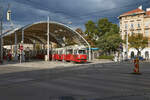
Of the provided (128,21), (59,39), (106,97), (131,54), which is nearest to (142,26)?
(128,21)

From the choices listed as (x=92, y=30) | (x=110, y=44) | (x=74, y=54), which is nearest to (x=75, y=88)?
(x=74, y=54)

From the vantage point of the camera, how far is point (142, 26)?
5391 centimetres

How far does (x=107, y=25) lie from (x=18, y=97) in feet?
205

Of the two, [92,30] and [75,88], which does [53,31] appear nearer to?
[92,30]

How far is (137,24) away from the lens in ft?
181

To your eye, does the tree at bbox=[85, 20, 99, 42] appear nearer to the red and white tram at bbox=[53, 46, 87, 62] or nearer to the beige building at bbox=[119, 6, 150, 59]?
the beige building at bbox=[119, 6, 150, 59]

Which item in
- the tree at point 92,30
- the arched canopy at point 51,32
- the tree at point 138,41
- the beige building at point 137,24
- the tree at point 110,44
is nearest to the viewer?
the arched canopy at point 51,32

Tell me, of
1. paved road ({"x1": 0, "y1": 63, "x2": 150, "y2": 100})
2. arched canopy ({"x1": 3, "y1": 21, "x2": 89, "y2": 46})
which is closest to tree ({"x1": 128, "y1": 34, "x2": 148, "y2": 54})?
arched canopy ({"x1": 3, "y1": 21, "x2": 89, "y2": 46})

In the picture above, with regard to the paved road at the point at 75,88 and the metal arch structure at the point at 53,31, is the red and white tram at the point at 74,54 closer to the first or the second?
the metal arch structure at the point at 53,31


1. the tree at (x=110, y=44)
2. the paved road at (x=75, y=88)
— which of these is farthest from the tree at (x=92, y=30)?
the paved road at (x=75, y=88)

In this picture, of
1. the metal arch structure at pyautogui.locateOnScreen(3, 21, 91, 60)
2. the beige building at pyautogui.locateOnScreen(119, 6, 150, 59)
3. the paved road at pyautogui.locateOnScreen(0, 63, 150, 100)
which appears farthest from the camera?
the beige building at pyautogui.locateOnScreen(119, 6, 150, 59)

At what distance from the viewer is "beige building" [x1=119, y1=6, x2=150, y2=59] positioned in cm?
5316

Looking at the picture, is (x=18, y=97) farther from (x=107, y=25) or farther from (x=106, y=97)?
(x=107, y=25)

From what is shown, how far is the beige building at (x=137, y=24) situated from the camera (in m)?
53.2
